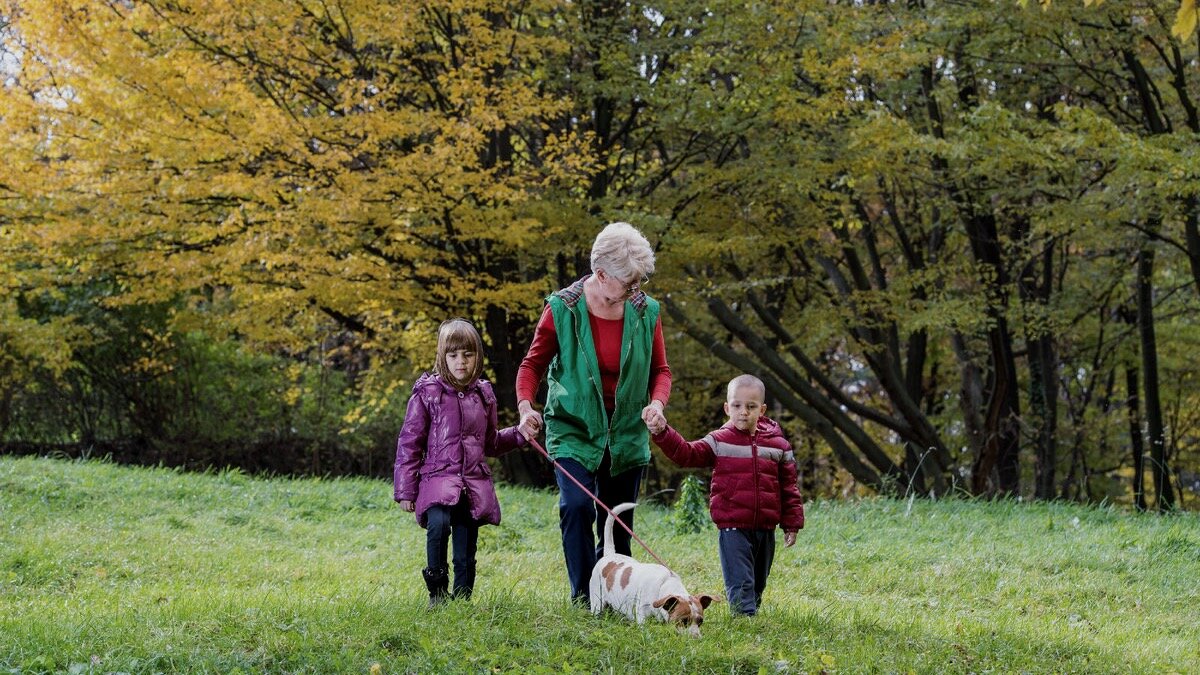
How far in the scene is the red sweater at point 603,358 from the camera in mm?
4902

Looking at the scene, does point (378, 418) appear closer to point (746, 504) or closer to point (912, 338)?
point (912, 338)

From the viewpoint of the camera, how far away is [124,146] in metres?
11.0

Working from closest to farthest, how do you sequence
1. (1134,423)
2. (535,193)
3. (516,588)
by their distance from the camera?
(516,588), (535,193), (1134,423)

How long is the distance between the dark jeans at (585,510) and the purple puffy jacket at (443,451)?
336 millimetres

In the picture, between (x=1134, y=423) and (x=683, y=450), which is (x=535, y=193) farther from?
(x=1134, y=423)

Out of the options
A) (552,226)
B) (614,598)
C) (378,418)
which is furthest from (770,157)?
(614,598)

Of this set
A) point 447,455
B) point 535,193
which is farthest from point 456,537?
point 535,193

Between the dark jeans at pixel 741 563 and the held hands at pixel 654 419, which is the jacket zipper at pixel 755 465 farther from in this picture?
the held hands at pixel 654 419

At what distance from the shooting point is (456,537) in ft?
17.1

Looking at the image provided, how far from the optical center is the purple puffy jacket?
5.05m

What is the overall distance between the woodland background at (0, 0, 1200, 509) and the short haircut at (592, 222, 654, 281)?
241 inches

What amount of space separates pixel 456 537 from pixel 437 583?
Result: 0.68ft

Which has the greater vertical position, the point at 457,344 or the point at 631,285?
the point at 631,285

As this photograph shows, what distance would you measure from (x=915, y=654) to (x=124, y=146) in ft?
29.3
